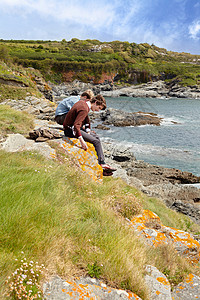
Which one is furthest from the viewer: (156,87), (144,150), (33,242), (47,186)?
(156,87)

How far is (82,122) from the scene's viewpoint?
6508mm

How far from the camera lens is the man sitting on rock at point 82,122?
6.07m

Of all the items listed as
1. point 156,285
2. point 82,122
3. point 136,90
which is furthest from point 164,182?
point 136,90

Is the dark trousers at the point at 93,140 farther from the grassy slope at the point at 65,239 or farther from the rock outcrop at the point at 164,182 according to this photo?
the rock outcrop at the point at 164,182

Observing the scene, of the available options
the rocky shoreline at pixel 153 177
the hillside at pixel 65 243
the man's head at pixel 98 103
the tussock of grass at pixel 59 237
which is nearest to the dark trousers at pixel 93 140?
the man's head at pixel 98 103

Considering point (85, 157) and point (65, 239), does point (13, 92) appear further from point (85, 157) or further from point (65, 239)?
point (65, 239)

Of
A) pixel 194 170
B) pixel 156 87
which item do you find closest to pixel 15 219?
pixel 194 170

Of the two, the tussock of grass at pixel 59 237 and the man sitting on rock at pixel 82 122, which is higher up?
the man sitting on rock at pixel 82 122

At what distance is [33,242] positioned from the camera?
2.30 meters

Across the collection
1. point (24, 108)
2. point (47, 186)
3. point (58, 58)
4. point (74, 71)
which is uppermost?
point (58, 58)

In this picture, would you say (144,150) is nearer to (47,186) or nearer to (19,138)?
(19,138)

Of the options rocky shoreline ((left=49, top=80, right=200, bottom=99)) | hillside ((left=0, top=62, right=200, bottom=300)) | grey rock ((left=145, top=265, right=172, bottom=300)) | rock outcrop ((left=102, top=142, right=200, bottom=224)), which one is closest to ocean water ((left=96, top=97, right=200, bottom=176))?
rock outcrop ((left=102, top=142, right=200, bottom=224))

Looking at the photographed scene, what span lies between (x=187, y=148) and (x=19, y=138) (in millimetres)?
19889

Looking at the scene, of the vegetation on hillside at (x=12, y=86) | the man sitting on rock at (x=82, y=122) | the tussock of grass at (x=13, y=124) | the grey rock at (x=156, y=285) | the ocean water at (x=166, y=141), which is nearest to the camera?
the grey rock at (x=156, y=285)
